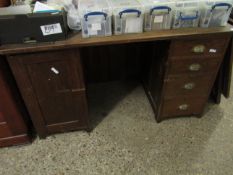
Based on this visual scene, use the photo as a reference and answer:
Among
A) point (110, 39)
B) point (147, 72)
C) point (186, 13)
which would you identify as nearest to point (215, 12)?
point (186, 13)

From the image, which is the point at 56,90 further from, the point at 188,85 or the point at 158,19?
the point at 188,85

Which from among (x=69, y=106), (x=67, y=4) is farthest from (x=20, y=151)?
(x=67, y=4)

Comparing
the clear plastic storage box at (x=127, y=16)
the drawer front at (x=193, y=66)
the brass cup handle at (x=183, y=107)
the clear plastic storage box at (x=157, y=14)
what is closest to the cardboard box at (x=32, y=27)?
the clear plastic storage box at (x=127, y=16)

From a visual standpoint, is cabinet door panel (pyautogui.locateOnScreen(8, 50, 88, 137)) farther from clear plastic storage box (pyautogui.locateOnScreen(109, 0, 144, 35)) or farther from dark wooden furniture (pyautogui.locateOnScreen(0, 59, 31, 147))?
clear plastic storage box (pyautogui.locateOnScreen(109, 0, 144, 35))

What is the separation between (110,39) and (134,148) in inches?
32.9

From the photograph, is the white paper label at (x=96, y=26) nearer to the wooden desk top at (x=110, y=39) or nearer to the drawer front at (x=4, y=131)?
the wooden desk top at (x=110, y=39)

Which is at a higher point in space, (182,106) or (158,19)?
(158,19)

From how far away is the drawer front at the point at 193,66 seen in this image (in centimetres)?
135

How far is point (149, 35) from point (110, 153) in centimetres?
88

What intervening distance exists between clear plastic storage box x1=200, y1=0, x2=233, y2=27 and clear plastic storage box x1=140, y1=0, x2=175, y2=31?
204mm

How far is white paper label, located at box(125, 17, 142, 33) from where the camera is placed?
118cm

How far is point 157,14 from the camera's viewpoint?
1.19 metres

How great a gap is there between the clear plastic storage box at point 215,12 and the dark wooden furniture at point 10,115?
1223 millimetres

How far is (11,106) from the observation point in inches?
52.1
